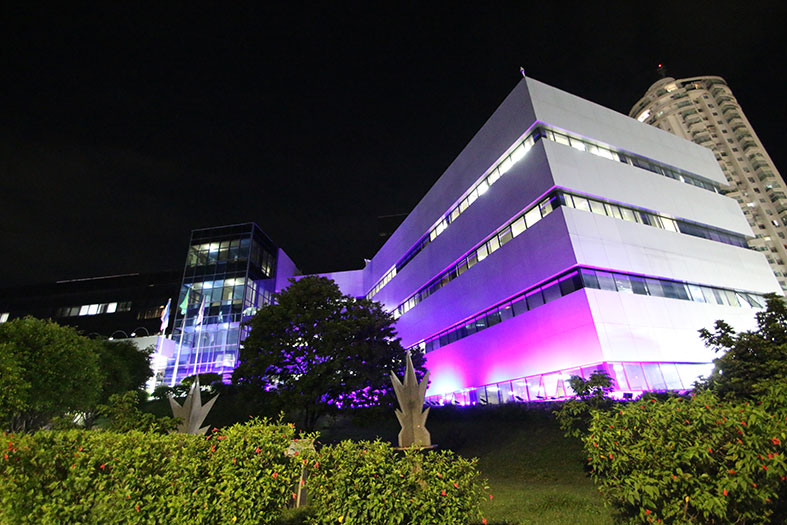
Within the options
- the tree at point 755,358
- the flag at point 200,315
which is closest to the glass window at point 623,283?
the tree at point 755,358

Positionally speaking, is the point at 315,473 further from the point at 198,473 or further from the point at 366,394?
the point at 366,394

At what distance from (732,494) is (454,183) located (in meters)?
33.6

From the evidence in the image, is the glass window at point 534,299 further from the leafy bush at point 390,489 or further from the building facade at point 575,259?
the leafy bush at point 390,489

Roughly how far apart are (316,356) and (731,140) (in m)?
99.2

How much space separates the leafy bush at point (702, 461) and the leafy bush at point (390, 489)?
2349mm

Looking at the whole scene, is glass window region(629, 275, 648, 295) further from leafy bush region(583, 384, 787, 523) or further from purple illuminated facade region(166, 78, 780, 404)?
leafy bush region(583, 384, 787, 523)

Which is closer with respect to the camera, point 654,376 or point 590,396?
point 590,396

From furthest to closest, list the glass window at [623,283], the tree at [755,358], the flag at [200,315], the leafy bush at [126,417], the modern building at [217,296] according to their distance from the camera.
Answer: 1. the flag at [200,315]
2. the modern building at [217,296]
3. the glass window at [623,283]
4. the tree at [755,358]
5. the leafy bush at [126,417]

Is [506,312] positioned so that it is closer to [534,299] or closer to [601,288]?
[534,299]

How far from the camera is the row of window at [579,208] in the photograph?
82.5 feet

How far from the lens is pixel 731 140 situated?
77.3 metres

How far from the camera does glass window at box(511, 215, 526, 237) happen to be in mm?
27222

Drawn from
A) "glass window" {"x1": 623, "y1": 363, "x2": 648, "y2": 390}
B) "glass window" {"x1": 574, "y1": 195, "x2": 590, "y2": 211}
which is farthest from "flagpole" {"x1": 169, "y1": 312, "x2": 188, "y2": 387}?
"glass window" {"x1": 623, "y1": 363, "x2": 648, "y2": 390}

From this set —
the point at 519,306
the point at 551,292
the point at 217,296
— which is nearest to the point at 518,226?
the point at 551,292
